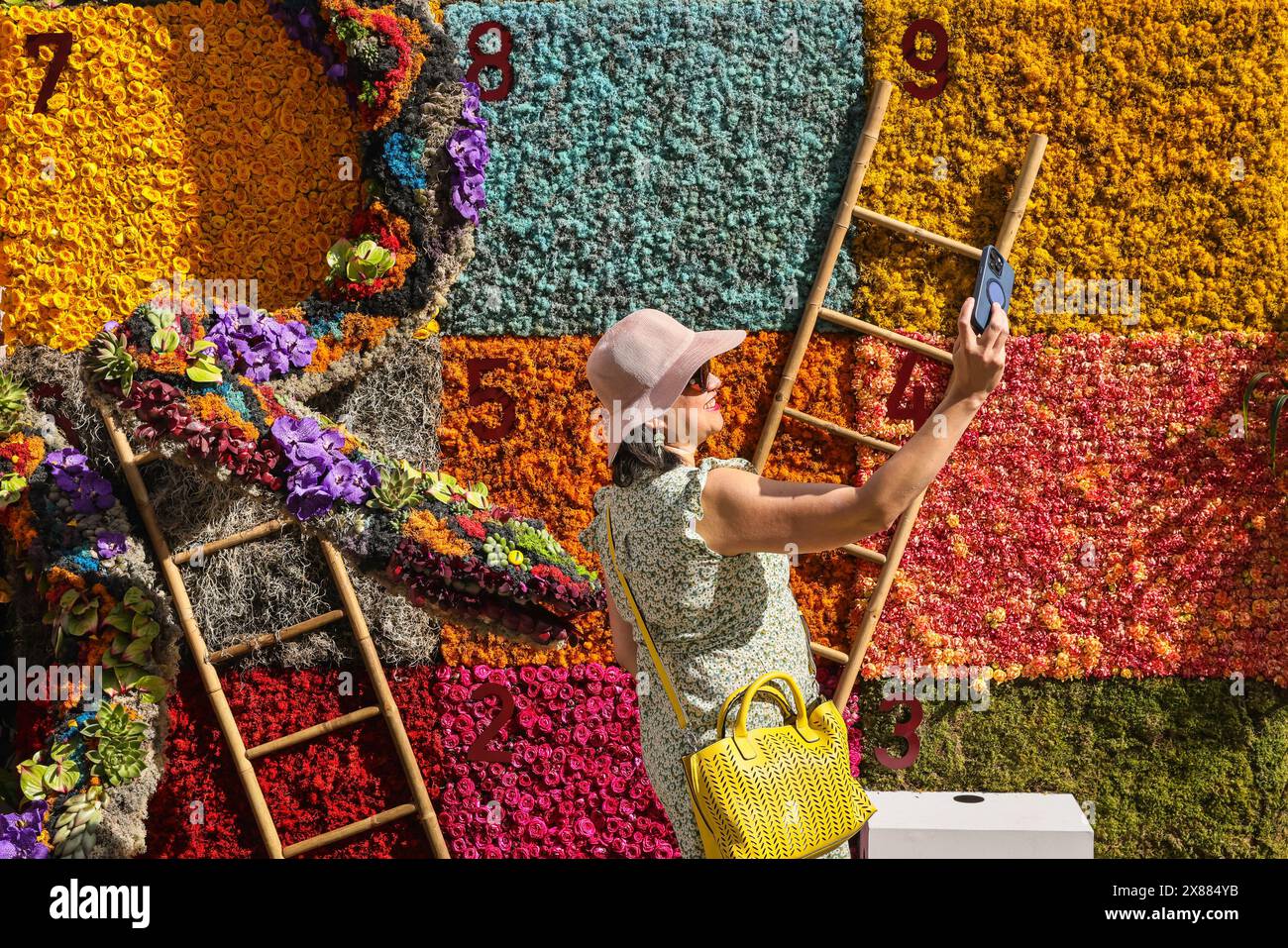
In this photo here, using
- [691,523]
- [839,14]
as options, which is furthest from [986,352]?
[839,14]

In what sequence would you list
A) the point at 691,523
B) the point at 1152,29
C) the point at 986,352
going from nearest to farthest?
the point at 986,352, the point at 691,523, the point at 1152,29

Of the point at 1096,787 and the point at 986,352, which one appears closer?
the point at 986,352

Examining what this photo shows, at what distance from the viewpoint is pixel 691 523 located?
230 cm

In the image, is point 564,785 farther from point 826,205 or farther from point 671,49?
point 671,49

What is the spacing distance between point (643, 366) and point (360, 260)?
1.70 m

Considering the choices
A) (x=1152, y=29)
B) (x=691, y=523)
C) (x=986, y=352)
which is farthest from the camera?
(x=1152, y=29)

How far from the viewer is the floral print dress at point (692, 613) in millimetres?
2326

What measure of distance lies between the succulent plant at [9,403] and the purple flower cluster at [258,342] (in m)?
0.68

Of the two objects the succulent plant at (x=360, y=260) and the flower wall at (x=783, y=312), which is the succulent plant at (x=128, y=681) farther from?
the succulent plant at (x=360, y=260)

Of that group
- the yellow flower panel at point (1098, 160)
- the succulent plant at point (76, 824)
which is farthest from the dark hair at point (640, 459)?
the succulent plant at point (76, 824)

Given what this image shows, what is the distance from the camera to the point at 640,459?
2.37m

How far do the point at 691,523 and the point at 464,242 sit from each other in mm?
1900

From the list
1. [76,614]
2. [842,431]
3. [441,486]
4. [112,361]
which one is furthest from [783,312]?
[76,614]

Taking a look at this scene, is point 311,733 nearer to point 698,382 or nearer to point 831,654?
point 831,654
